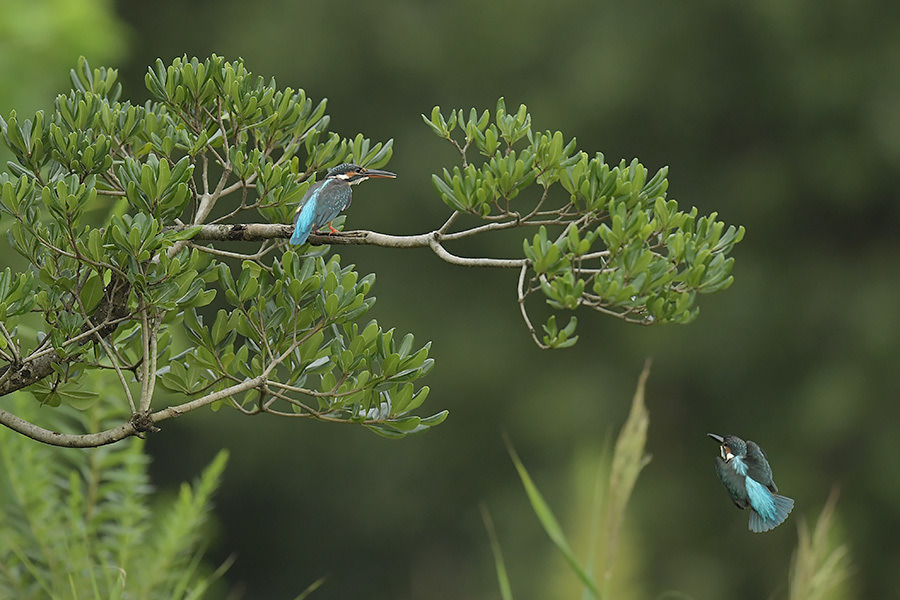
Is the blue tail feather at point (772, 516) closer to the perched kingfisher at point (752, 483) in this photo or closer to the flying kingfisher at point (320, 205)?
the perched kingfisher at point (752, 483)

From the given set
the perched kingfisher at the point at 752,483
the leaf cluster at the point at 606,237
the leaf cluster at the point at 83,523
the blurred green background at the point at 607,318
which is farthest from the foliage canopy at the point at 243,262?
the blurred green background at the point at 607,318

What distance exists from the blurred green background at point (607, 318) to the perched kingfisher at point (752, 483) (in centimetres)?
1002

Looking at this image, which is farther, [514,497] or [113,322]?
[514,497]

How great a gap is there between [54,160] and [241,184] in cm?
43

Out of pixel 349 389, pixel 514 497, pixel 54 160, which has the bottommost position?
pixel 514 497

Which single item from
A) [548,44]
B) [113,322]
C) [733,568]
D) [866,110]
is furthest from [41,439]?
[548,44]

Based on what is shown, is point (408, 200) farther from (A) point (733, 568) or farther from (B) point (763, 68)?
(A) point (733, 568)

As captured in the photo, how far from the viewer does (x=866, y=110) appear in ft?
45.3

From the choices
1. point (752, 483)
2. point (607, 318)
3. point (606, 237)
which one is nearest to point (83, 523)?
point (606, 237)

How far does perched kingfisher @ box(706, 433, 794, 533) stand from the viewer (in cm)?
189

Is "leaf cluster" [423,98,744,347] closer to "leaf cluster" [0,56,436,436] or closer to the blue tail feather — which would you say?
"leaf cluster" [0,56,436,436]

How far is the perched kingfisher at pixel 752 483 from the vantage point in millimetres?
1887

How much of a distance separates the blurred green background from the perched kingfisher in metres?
10.0

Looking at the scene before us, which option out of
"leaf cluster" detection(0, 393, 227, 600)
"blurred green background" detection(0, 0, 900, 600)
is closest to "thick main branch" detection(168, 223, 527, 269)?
"leaf cluster" detection(0, 393, 227, 600)
